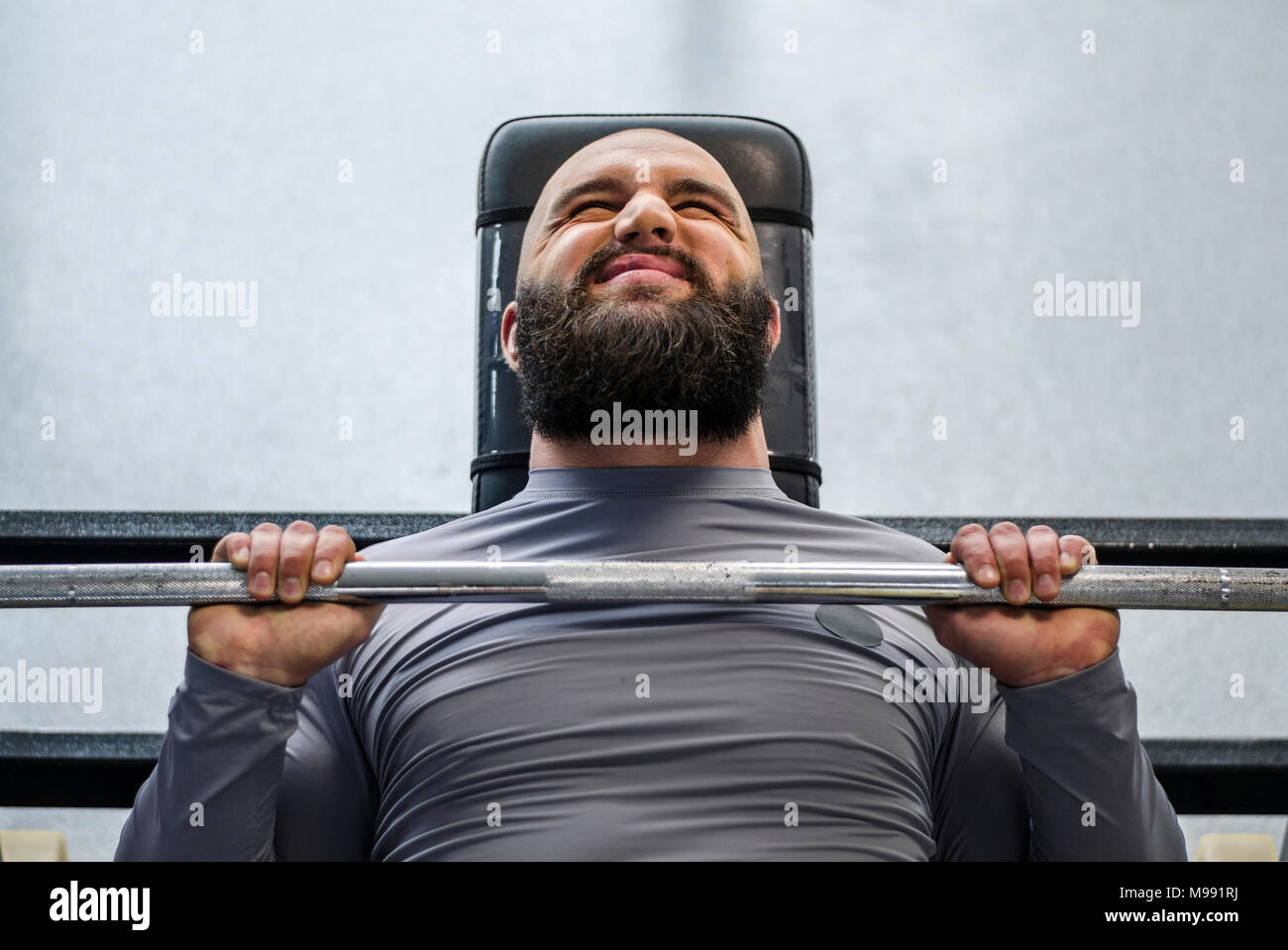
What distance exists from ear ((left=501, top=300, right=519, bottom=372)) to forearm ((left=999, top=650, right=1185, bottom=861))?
1.98 ft

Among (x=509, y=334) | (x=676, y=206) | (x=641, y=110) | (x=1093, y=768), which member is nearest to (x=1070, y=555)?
(x=1093, y=768)

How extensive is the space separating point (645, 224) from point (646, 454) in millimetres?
211

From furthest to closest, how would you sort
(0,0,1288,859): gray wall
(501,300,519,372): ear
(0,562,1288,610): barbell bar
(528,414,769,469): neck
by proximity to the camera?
(0,0,1288,859): gray wall → (501,300,519,372): ear → (528,414,769,469): neck → (0,562,1288,610): barbell bar

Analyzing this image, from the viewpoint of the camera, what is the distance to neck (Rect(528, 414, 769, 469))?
3.07 ft

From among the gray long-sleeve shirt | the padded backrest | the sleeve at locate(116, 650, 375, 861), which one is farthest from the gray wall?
the sleeve at locate(116, 650, 375, 861)

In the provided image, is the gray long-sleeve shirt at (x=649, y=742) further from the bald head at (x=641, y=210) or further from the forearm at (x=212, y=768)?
the bald head at (x=641, y=210)

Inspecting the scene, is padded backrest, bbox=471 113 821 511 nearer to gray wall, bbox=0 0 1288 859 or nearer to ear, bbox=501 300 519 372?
ear, bbox=501 300 519 372

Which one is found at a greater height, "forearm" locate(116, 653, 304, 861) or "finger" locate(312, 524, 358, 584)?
"finger" locate(312, 524, 358, 584)

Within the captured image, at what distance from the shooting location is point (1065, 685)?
691 millimetres

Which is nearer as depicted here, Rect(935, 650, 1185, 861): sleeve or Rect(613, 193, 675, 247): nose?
Rect(935, 650, 1185, 861): sleeve

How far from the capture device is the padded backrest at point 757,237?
1152 millimetres

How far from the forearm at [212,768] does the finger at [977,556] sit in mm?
A: 438

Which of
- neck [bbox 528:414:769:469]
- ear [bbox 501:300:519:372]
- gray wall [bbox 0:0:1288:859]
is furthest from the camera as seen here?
gray wall [bbox 0:0:1288:859]

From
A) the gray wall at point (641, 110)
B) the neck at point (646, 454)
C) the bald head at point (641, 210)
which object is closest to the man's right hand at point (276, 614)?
the neck at point (646, 454)
